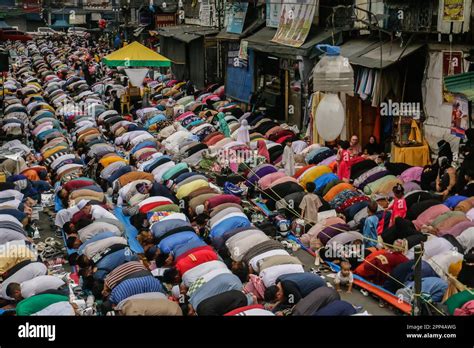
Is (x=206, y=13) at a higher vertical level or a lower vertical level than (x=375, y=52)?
higher

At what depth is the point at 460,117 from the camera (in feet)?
53.1

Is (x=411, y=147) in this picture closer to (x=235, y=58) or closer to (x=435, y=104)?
(x=435, y=104)

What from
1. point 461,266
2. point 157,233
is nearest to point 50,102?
point 157,233

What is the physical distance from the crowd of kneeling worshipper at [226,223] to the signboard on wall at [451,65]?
1.19 meters

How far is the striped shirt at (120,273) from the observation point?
1057 centimetres

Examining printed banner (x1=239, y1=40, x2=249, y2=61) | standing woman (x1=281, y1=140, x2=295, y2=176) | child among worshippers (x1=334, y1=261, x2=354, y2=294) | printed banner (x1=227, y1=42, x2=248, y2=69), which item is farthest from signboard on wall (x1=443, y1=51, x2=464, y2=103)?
printed banner (x1=227, y1=42, x2=248, y2=69)

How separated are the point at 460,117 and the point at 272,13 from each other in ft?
39.9

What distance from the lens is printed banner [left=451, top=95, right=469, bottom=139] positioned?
1595 cm

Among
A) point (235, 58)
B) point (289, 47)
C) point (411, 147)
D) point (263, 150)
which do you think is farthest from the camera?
point (235, 58)

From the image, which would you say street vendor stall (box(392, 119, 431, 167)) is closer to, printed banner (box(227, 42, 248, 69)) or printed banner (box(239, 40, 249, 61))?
printed banner (box(239, 40, 249, 61))

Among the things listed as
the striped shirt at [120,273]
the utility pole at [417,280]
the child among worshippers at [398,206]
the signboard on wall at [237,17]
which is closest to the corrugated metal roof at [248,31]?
the signboard on wall at [237,17]

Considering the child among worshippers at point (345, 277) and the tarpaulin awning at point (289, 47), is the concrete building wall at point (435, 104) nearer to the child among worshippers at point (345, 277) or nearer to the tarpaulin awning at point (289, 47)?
the tarpaulin awning at point (289, 47)

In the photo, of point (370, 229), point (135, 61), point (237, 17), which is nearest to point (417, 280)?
point (370, 229)
